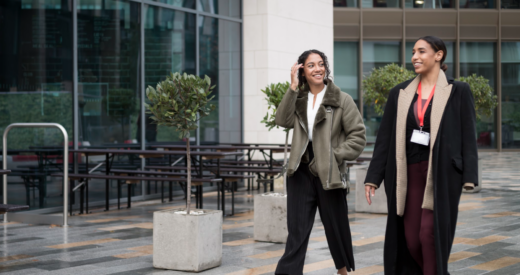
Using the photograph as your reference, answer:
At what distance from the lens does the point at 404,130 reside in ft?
13.2

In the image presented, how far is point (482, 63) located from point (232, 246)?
24.5 m

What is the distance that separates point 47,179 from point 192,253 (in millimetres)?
5027

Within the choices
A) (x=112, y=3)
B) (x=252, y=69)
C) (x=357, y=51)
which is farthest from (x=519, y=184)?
(x=357, y=51)

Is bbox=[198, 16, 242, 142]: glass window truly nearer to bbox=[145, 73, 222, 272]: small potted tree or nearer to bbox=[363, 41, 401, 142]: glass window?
bbox=[145, 73, 222, 272]: small potted tree

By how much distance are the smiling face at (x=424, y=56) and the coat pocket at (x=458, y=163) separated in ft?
1.93

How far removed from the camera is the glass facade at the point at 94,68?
977cm

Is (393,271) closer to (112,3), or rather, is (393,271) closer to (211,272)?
(211,272)

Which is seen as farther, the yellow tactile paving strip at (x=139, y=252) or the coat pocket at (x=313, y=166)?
the yellow tactile paving strip at (x=139, y=252)

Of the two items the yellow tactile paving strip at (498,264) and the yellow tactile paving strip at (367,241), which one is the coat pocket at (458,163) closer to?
the yellow tactile paving strip at (498,264)

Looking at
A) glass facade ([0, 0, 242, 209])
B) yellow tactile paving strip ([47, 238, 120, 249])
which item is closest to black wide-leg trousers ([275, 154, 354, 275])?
yellow tactile paving strip ([47, 238, 120, 249])

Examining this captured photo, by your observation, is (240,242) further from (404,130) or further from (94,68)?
(94,68)

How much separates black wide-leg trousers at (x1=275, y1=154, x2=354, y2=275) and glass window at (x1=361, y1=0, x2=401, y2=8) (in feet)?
78.1

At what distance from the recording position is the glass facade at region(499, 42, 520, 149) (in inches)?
1144

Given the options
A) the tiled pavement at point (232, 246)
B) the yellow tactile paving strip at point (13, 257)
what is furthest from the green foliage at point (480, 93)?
the yellow tactile paving strip at point (13, 257)
